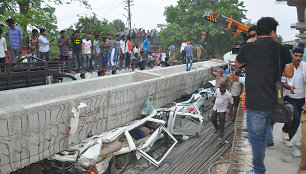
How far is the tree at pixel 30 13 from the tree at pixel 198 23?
15.3 meters

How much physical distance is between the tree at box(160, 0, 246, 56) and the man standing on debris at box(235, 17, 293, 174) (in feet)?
90.8

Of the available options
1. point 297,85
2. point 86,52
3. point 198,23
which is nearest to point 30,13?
point 86,52

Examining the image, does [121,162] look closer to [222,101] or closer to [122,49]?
[222,101]

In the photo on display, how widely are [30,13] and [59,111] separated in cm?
1062

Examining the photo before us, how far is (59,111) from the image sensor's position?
5.28 meters

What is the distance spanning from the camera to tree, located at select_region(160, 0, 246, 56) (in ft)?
101

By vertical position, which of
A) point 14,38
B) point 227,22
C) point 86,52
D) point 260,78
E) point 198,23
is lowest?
point 260,78

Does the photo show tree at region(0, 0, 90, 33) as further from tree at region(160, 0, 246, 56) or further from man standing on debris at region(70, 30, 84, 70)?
tree at region(160, 0, 246, 56)

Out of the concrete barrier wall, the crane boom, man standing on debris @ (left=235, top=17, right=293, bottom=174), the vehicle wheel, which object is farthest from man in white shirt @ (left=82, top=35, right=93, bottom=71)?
man standing on debris @ (left=235, top=17, right=293, bottom=174)

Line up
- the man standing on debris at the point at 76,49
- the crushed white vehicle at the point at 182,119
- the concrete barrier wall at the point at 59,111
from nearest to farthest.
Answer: the concrete barrier wall at the point at 59,111 → the crushed white vehicle at the point at 182,119 → the man standing on debris at the point at 76,49

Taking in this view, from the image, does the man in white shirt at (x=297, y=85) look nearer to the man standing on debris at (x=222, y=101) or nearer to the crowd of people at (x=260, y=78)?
the crowd of people at (x=260, y=78)

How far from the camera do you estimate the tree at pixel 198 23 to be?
30.7 meters

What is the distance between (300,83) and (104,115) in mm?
4661

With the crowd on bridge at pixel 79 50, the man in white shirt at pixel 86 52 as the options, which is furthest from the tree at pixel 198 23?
the man in white shirt at pixel 86 52
